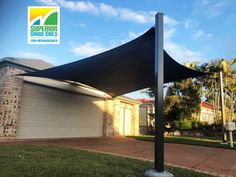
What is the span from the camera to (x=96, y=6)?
27.1ft

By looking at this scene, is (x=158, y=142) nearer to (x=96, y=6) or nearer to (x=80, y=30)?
(x=96, y=6)

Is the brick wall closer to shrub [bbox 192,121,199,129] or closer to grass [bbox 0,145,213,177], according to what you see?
grass [bbox 0,145,213,177]

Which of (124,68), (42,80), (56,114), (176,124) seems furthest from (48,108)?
(176,124)

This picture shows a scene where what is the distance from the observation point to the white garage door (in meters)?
9.00

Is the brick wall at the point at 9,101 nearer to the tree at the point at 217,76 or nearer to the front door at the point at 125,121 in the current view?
the front door at the point at 125,121

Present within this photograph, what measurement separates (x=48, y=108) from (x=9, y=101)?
2084 mm

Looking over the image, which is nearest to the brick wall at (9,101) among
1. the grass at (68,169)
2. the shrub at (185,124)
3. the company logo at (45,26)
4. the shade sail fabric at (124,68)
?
the shade sail fabric at (124,68)

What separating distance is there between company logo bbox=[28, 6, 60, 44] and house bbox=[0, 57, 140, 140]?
56.1 inches


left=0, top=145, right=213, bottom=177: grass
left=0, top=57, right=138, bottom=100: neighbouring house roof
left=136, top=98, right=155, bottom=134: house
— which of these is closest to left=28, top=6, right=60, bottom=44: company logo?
left=0, top=57, right=138, bottom=100: neighbouring house roof

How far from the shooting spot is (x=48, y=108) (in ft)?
32.8

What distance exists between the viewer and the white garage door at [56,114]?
29.5ft

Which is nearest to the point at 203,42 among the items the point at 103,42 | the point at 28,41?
the point at 103,42

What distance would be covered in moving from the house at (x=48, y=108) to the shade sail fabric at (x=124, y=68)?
4.22ft

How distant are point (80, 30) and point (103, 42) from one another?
6.42 ft
